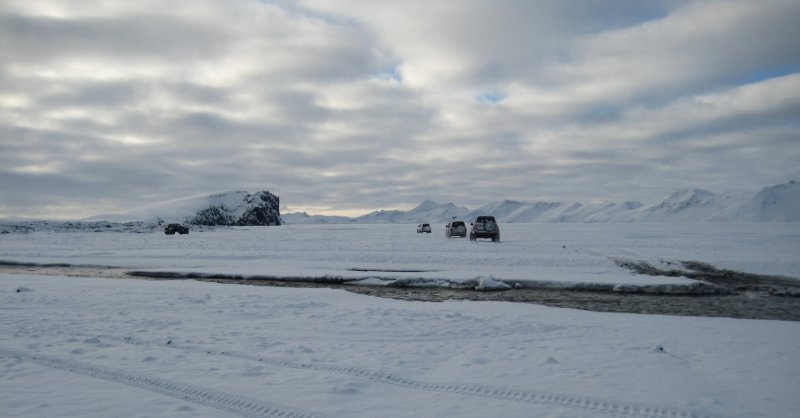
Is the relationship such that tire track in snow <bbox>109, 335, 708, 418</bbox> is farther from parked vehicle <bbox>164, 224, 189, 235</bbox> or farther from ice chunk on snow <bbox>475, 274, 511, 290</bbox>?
→ parked vehicle <bbox>164, 224, 189, 235</bbox>

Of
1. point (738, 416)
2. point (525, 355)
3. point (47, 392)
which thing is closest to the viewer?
point (738, 416)

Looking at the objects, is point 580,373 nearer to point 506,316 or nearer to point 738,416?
point 738,416

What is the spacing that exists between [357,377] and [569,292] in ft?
38.1

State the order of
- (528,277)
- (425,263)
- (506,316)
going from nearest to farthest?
(506,316)
(528,277)
(425,263)

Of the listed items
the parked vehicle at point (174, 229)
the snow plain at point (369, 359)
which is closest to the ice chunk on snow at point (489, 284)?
the snow plain at point (369, 359)

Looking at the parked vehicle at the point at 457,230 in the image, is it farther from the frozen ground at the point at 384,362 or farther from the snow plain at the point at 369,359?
the frozen ground at the point at 384,362

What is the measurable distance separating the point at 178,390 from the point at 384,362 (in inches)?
109

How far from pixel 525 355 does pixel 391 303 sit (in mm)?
5775

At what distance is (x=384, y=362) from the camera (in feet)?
24.2

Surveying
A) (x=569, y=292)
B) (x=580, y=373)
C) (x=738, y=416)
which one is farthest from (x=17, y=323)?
(x=569, y=292)

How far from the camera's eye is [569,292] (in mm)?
16469

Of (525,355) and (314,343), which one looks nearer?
(525,355)

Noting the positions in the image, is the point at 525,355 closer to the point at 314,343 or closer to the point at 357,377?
the point at 357,377

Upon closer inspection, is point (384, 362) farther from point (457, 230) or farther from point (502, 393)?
point (457, 230)
